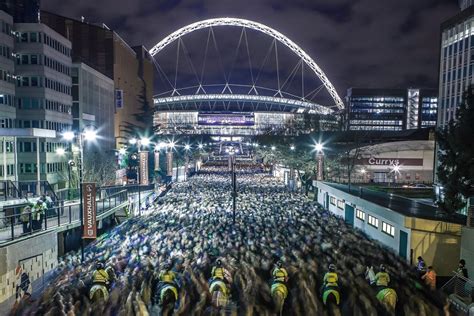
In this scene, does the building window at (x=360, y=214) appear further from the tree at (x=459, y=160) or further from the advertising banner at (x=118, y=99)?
the advertising banner at (x=118, y=99)

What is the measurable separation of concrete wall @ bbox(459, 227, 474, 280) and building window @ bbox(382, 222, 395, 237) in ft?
12.7

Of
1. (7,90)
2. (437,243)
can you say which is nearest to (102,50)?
(7,90)

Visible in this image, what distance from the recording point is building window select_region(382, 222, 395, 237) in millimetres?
17211

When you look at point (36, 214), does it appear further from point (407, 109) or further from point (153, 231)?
point (407, 109)

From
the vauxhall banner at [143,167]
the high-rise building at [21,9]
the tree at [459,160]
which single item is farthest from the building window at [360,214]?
the high-rise building at [21,9]

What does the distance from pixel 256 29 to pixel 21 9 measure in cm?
10400

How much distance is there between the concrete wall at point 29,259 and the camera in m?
12.3

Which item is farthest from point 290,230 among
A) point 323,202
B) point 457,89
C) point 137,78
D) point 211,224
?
point 137,78

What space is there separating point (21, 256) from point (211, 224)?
8.54 meters

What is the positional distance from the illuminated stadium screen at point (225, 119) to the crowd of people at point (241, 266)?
421 ft

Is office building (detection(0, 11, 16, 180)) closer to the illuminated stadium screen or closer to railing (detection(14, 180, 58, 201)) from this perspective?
railing (detection(14, 180, 58, 201))

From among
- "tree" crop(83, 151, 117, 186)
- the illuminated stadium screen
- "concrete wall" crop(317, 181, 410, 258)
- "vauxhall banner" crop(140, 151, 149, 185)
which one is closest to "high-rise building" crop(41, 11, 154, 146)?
"tree" crop(83, 151, 117, 186)

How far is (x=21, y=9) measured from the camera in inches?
1577

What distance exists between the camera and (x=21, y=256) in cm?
1336
